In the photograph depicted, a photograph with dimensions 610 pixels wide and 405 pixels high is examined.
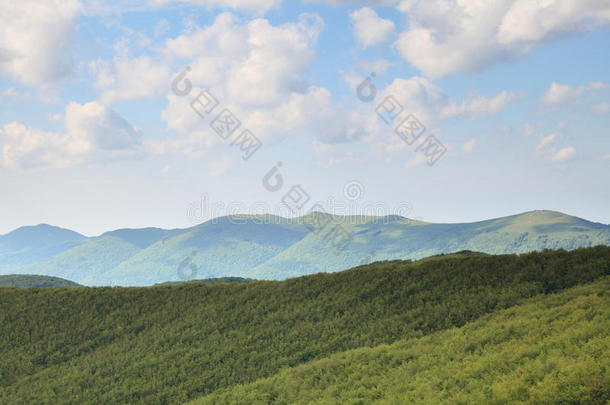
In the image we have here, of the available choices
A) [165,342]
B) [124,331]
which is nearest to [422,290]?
[165,342]

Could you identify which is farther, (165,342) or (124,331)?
(124,331)

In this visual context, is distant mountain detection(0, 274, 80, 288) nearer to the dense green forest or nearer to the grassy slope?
the dense green forest

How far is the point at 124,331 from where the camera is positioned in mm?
33031

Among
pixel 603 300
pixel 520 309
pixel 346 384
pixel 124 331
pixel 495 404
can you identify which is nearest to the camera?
pixel 495 404

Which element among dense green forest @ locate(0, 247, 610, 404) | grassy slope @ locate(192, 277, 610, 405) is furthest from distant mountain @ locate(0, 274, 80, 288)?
grassy slope @ locate(192, 277, 610, 405)

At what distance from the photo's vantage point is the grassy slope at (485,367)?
15.5 meters

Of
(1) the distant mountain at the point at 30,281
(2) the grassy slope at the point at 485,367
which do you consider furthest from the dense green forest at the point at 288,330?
(1) the distant mountain at the point at 30,281

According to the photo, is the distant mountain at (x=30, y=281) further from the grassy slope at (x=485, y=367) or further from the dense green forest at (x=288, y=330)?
the grassy slope at (x=485, y=367)

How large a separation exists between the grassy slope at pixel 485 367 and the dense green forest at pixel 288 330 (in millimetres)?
109

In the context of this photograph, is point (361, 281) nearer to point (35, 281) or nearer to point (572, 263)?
point (572, 263)

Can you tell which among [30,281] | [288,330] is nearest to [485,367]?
[288,330]

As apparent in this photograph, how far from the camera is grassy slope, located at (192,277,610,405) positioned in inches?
609

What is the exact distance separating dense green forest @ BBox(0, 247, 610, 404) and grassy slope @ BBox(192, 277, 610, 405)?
0.36 ft

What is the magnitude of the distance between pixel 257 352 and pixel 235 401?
513 cm
